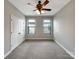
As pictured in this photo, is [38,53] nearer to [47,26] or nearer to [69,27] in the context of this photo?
[69,27]

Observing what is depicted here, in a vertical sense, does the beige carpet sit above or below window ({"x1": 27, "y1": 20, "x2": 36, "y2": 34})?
below

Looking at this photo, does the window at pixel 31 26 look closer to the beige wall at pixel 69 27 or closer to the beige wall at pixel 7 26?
the beige wall at pixel 69 27

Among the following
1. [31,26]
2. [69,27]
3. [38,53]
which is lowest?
[38,53]

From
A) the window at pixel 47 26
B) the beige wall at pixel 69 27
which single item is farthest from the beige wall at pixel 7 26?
the window at pixel 47 26

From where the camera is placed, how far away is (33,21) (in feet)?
38.9

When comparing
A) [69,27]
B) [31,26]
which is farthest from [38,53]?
[31,26]

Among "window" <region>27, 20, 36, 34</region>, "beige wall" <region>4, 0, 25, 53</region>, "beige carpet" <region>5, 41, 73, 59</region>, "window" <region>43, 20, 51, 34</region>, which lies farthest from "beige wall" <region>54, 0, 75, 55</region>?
"window" <region>27, 20, 36, 34</region>

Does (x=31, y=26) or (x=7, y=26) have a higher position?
(x=31, y=26)

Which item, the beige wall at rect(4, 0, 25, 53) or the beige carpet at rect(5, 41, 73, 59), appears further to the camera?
the beige wall at rect(4, 0, 25, 53)

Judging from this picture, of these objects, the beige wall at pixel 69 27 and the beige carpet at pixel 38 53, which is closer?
the beige carpet at pixel 38 53

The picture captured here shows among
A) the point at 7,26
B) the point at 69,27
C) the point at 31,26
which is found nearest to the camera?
the point at 7,26

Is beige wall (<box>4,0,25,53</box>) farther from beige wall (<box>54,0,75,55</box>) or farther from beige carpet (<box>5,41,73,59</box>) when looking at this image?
beige wall (<box>54,0,75,55</box>)
